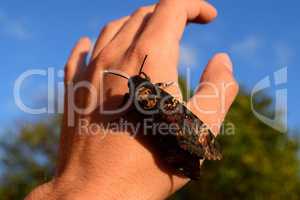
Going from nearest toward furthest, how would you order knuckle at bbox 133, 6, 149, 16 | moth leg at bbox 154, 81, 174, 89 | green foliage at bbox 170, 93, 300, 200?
moth leg at bbox 154, 81, 174, 89, knuckle at bbox 133, 6, 149, 16, green foliage at bbox 170, 93, 300, 200

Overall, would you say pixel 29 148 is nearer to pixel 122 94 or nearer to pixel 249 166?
pixel 249 166

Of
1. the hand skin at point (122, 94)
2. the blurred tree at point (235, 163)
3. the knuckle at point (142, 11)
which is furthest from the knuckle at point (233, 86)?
the blurred tree at point (235, 163)

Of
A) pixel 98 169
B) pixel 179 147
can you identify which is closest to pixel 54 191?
pixel 98 169

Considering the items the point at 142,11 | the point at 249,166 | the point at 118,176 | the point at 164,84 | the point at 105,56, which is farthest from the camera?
the point at 249,166

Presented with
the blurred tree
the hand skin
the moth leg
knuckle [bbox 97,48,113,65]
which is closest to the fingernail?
the hand skin

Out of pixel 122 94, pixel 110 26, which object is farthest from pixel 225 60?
pixel 110 26

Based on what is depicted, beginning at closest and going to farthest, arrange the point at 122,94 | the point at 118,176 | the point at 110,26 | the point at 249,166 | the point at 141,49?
the point at 118,176
the point at 122,94
the point at 141,49
the point at 110,26
the point at 249,166

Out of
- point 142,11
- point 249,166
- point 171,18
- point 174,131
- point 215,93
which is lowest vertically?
point 249,166

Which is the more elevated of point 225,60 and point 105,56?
point 105,56

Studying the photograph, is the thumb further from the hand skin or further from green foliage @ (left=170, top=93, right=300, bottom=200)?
green foliage @ (left=170, top=93, right=300, bottom=200)
